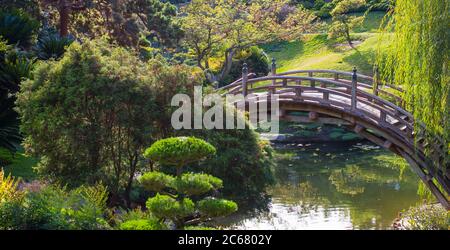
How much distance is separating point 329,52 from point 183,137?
3044cm

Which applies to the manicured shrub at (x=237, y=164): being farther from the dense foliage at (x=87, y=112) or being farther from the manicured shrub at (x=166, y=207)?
the manicured shrub at (x=166, y=207)

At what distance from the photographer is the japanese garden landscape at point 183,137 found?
10.9 meters

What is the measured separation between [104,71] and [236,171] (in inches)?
146

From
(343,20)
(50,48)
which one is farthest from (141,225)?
(343,20)

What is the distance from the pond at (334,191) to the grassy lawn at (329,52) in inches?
372

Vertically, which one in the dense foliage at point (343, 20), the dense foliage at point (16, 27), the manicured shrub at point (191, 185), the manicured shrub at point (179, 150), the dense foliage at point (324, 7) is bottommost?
the manicured shrub at point (191, 185)

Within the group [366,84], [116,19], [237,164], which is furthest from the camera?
[116,19]

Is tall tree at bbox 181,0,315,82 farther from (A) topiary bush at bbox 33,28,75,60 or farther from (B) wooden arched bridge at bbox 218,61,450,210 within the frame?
(B) wooden arched bridge at bbox 218,61,450,210

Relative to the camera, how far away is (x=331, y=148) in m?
28.8

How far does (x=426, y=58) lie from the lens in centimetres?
1158

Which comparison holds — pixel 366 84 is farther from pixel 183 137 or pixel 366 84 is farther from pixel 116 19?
pixel 183 137

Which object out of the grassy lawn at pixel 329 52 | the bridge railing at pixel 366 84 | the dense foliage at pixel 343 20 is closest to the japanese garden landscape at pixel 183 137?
the bridge railing at pixel 366 84
